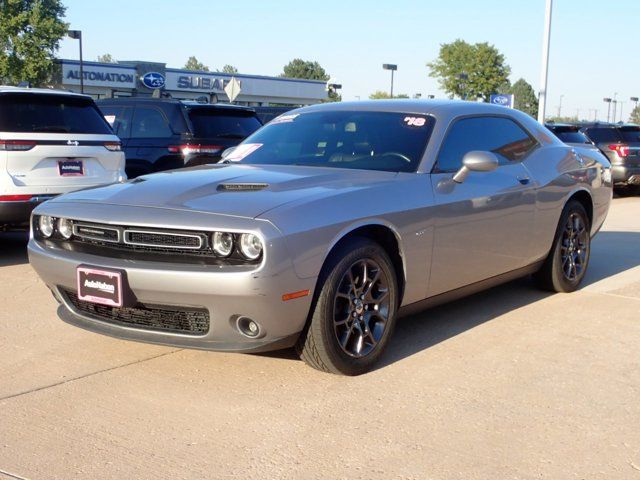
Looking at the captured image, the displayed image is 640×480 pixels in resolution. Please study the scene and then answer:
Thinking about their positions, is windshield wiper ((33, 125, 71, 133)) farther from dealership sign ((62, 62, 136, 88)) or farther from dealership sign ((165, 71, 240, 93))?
dealership sign ((165, 71, 240, 93))

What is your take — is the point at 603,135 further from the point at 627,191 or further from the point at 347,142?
the point at 347,142

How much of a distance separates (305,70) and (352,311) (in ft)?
396

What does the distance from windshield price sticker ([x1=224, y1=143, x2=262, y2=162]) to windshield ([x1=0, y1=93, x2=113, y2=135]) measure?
2.75 meters

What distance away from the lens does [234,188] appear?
427cm

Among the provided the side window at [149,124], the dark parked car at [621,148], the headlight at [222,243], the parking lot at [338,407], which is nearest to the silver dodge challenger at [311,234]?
the headlight at [222,243]

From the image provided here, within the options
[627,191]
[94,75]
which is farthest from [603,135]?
[94,75]

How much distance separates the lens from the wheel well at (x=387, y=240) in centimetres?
425

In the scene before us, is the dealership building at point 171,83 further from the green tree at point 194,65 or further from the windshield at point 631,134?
the green tree at point 194,65

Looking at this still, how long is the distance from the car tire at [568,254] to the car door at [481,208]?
551 millimetres

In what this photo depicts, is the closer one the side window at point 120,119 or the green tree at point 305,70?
the side window at point 120,119

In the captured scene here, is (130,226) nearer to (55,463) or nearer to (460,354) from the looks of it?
(55,463)

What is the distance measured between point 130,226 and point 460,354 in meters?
2.08

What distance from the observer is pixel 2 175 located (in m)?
7.12

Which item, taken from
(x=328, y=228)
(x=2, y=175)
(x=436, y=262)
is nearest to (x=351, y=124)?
(x=436, y=262)
